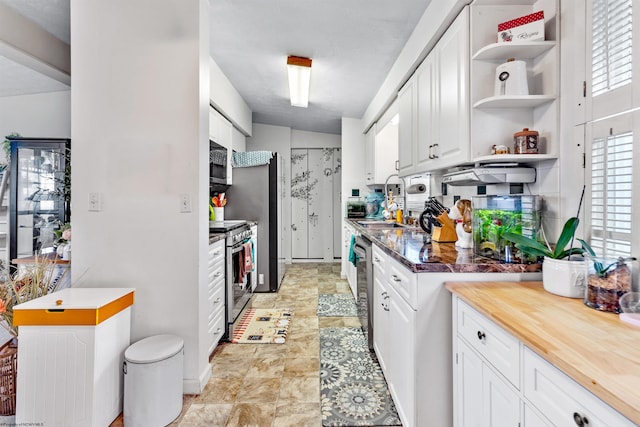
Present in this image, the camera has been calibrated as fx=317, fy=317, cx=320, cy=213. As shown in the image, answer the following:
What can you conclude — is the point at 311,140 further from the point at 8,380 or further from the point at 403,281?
the point at 8,380

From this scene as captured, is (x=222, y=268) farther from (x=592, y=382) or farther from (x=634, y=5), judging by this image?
(x=634, y=5)

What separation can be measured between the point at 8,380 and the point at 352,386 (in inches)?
73.6

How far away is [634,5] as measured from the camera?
3.65 ft

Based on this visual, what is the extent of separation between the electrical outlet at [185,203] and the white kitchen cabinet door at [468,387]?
160 centimetres

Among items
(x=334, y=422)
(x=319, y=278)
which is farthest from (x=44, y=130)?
(x=334, y=422)

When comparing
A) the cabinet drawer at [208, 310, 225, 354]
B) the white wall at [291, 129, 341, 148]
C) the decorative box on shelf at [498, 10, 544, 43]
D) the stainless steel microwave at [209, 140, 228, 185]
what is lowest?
the cabinet drawer at [208, 310, 225, 354]

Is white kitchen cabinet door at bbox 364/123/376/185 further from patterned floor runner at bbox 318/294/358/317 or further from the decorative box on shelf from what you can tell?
the decorative box on shelf

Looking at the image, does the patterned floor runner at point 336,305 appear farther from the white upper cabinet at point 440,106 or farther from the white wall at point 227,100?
the white wall at point 227,100

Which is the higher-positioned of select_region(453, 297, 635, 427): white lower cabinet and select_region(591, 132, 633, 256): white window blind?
select_region(591, 132, 633, 256): white window blind

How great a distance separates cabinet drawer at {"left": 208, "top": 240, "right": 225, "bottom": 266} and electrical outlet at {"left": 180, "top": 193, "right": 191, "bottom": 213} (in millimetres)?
467

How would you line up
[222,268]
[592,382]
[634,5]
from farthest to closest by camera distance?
[222,268], [634,5], [592,382]

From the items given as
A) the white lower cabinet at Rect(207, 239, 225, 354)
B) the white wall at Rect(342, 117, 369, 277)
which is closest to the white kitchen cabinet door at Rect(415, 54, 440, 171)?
the white lower cabinet at Rect(207, 239, 225, 354)

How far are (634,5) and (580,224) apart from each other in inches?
32.3

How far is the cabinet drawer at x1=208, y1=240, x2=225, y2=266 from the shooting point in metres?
2.32
